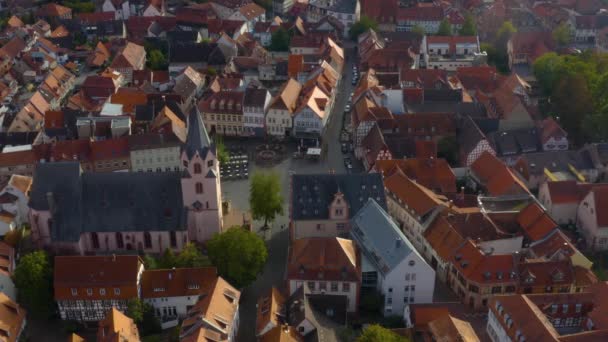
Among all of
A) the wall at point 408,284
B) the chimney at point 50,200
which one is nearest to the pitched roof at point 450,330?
the wall at point 408,284

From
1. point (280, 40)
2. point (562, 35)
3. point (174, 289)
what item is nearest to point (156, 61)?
point (280, 40)

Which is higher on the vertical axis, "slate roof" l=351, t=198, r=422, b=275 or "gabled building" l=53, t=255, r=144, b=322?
"slate roof" l=351, t=198, r=422, b=275

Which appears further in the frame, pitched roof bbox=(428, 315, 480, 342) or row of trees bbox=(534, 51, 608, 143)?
row of trees bbox=(534, 51, 608, 143)

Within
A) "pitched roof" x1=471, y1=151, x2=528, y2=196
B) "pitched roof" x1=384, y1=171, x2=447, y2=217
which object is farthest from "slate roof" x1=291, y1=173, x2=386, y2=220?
"pitched roof" x1=471, y1=151, x2=528, y2=196

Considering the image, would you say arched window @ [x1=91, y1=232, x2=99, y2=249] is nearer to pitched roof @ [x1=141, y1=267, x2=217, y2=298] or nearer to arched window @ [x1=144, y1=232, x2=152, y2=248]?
arched window @ [x1=144, y1=232, x2=152, y2=248]

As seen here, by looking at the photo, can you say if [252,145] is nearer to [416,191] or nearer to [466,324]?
[416,191]
